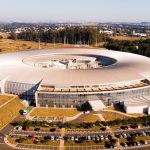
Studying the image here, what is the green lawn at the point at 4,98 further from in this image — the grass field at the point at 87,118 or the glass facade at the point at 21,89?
the grass field at the point at 87,118

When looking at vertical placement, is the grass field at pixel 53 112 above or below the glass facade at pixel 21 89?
below

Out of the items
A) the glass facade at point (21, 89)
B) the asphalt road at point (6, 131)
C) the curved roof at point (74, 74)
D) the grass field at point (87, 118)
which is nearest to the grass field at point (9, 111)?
the asphalt road at point (6, 131)

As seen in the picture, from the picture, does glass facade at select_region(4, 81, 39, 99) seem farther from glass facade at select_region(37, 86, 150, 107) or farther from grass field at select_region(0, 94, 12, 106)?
glass facade at select_region(37, 86, 150, 107)

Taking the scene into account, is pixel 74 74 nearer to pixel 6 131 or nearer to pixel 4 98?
pixel 4 98

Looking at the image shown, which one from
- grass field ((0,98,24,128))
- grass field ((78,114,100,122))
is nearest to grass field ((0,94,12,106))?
grass field ((0,98,24,128))

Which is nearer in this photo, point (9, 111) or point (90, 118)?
point (90, 118)

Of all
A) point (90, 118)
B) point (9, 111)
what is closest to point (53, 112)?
point (90, 118)

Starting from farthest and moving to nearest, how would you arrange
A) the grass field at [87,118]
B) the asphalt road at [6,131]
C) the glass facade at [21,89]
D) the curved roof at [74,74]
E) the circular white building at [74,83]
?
the glass facade at [21,89] → the curved roof at [74,74] → the circular white building at [74,83] → the grass field at [87,118] → the asphalt road at [6,131]

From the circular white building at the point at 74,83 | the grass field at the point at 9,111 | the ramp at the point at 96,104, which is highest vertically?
the circular white building at the point at 74,83
